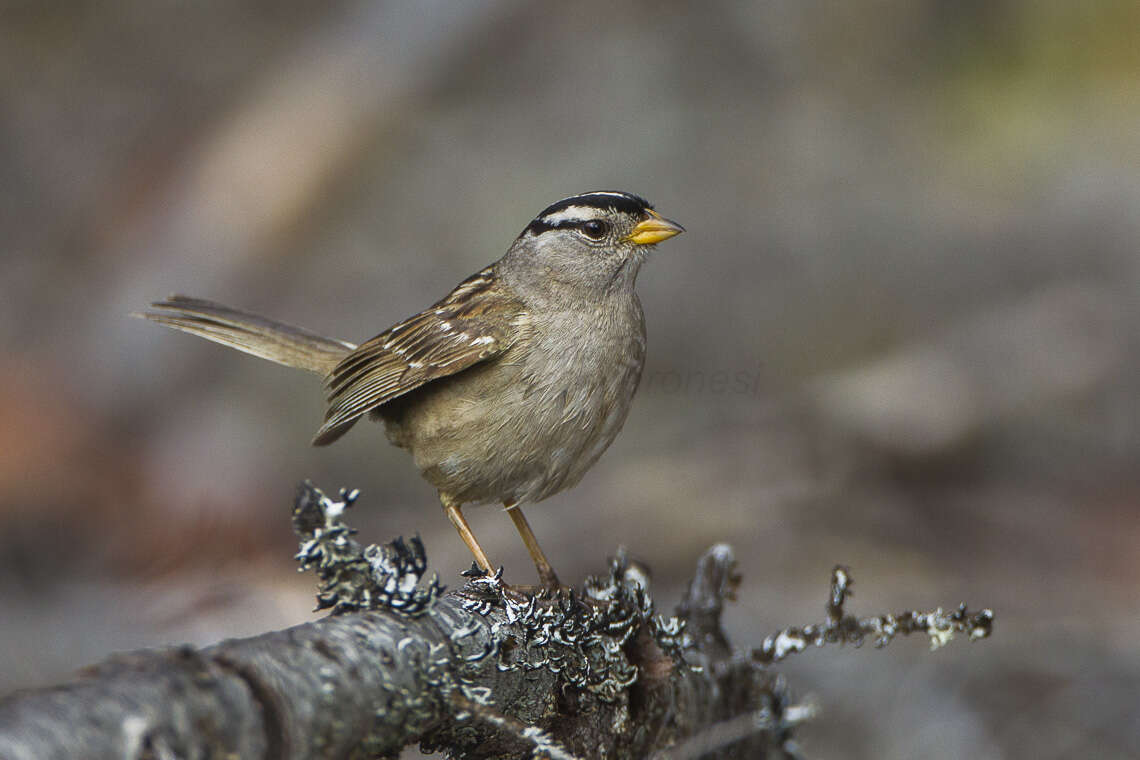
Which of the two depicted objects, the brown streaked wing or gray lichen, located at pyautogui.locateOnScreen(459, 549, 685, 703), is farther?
the brown streaked wing

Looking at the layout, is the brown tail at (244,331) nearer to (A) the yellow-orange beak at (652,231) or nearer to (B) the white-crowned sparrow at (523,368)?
(B) the white-crowned sparrow at (523,368)

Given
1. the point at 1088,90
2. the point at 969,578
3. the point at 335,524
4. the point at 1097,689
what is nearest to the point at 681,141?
the point at 1088,90

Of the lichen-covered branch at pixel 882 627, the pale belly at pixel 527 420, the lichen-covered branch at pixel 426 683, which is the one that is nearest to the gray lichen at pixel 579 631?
the lichen-covered branch at pixel 426 683

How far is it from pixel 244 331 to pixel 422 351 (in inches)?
42.6

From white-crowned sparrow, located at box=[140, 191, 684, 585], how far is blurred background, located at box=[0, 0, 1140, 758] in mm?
1516

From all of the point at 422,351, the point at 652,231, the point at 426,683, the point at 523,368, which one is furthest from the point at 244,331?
the point at 426,683

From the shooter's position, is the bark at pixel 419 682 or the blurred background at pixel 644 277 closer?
the bark at pixel 419 682

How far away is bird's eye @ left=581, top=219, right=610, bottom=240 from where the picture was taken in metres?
4.43

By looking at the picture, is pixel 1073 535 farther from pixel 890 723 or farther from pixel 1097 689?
pixel 890 723

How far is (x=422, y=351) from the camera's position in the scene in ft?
13.8

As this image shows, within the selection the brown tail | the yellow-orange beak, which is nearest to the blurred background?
the brown tail

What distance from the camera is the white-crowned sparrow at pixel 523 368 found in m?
3.95

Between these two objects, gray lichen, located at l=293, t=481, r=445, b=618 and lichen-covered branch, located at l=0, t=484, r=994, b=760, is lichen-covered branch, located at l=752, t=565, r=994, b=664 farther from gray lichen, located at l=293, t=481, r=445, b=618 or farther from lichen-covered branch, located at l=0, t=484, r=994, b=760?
gray lichen, located at l=293, t=481, r=445, b=618

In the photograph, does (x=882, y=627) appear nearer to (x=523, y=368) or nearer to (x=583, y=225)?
(x=523, y=368)
